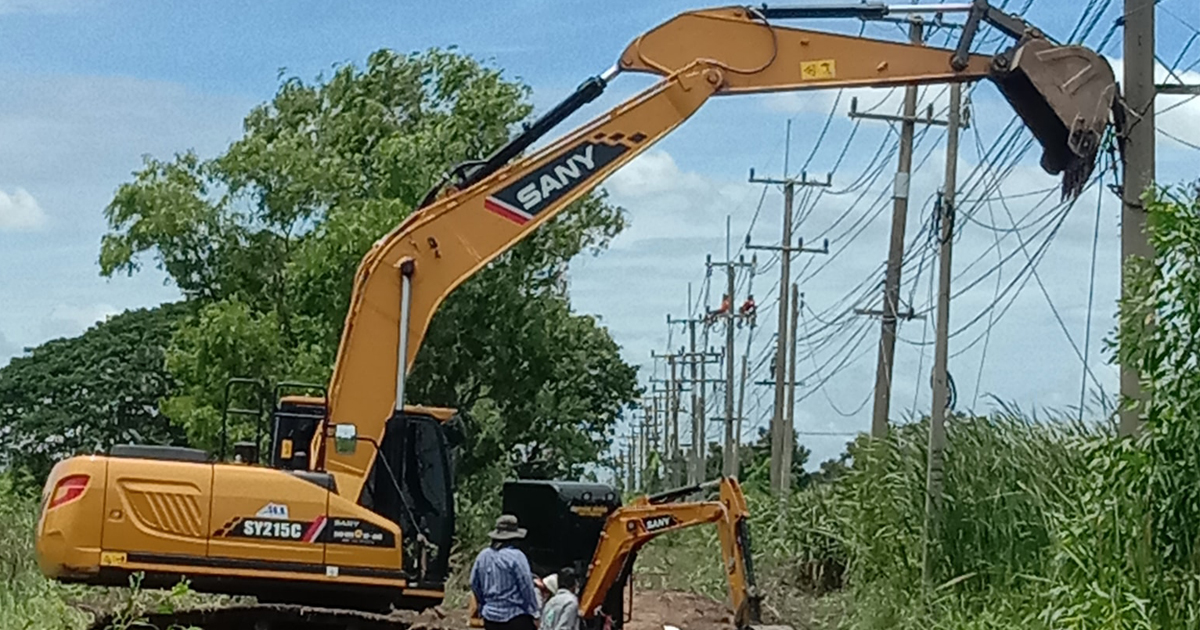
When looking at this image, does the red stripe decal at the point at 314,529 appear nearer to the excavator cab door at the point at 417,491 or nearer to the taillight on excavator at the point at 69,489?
the excavator cab door at the point at 417,491

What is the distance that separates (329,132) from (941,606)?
80.7ft

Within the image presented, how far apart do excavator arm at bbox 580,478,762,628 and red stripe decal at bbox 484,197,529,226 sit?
3242mm

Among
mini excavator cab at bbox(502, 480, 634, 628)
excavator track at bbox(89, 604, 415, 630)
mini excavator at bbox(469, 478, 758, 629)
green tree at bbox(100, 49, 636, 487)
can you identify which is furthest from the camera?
green tree at bbox(100, 49, 636, 487)

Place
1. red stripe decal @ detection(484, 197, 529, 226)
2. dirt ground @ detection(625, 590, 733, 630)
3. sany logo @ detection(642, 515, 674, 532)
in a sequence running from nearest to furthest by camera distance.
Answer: red stripe decal @ detection(484, 197, 529, 226) → sany logo @ detection(642, 515, 674, 532) → dirt ground @ detection(625, 590, 733, 630)

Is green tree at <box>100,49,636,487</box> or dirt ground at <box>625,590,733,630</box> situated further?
green tree at <box>100,49,636,487</box>

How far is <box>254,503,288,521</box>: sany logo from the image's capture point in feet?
47.9

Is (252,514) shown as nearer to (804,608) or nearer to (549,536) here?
(549,536)

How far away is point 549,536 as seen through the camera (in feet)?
62.3

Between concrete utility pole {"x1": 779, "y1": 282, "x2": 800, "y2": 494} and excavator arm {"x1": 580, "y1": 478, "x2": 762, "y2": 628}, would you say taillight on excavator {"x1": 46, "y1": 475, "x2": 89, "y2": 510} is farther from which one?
concrete utility pole {"x1": 779, "y1": 282, "x2": 800, "y2": 494}

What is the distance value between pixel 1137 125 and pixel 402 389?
21.2 feet

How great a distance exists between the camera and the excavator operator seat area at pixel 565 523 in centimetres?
1884

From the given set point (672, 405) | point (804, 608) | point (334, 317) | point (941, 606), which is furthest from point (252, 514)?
point (672, 405)

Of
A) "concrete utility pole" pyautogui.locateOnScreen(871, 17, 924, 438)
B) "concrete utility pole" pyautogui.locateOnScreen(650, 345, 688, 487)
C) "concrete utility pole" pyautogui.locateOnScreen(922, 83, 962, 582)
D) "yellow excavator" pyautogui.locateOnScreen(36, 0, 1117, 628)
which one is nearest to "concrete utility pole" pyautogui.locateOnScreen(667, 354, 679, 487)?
"concrete utility pole" pyautogui.locateOnScreen(650, 345, 688, 487)

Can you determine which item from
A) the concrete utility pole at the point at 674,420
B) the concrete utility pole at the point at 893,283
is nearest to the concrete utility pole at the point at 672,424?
→ the concrete utility pole at the point at 674,420
